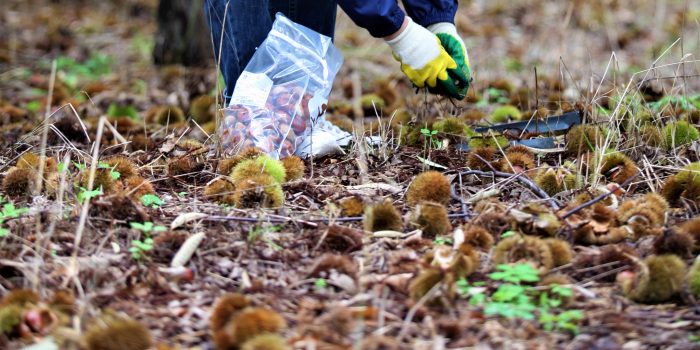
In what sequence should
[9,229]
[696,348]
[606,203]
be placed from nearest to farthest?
[696,348], [9,229], [606,203]

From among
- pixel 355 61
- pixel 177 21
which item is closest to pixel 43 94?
pixel 177 21

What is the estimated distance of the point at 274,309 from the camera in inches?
72.5

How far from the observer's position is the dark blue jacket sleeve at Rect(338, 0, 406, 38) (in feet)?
9.50

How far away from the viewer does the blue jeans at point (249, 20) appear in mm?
3309

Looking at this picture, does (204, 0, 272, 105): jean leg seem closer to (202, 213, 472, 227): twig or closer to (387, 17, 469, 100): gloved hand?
(387, 17, 469, 100): gloved hand

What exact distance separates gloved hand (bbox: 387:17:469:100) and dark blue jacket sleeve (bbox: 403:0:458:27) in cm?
21

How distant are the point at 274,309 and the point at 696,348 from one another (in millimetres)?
925

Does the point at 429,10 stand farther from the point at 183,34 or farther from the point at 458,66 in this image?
the point at 183,34

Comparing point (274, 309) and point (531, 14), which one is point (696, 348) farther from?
point (531, 14)

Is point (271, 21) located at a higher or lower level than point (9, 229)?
higher

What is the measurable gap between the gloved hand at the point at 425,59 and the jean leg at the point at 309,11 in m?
0.46

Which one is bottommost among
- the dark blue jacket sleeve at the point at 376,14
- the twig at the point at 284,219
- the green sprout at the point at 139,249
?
the green sprout at the point at 139,249

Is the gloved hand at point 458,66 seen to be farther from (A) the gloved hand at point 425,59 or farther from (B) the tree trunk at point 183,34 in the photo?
(B) the tree trunk at point 183,34

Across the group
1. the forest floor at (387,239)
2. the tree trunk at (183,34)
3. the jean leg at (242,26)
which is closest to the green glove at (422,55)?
the forest floor at (387,239)
